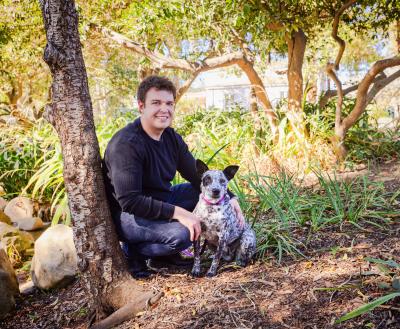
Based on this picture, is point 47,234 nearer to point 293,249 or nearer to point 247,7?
point 293,249

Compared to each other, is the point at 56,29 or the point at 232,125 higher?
the point at 56,29

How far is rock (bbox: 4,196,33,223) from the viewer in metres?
5.83

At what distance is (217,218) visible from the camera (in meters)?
2.89

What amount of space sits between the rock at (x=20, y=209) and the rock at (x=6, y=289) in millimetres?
2305

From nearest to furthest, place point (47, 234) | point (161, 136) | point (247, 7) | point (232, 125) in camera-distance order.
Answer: point (161, 136)
point (47, 234)
point (247, 7)
point (232, 125)

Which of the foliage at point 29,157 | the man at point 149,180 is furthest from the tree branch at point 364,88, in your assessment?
the man at point 149,180

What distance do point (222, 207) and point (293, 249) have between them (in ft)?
2.82

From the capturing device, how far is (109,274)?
2770 millimetres

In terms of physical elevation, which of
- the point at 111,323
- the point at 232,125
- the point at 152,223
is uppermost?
the point at 232,125

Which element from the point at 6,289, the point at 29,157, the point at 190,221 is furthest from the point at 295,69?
the point at 6,289

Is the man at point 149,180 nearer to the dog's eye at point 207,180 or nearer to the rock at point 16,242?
the dog's eye at point 207,180

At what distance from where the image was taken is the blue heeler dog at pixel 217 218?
288cm

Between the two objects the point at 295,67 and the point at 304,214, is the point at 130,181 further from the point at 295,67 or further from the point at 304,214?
the point at 295,67

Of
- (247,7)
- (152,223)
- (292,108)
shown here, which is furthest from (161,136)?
(292,108)
